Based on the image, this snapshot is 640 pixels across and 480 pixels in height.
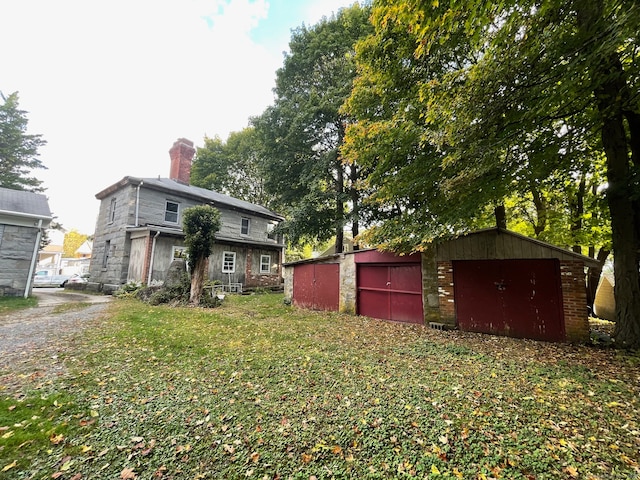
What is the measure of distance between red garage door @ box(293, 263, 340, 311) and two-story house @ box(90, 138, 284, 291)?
22.6 feet

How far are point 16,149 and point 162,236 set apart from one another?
2139 centimetres

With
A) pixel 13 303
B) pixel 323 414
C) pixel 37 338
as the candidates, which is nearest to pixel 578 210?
pixel 323 414

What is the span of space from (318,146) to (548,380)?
15676 millimetres

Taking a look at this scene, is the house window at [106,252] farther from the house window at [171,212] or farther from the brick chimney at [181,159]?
the brick chimney at [181,159]

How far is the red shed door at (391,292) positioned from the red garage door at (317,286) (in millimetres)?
1109

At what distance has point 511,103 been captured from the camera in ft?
16.4

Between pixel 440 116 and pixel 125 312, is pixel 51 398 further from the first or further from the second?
pixel 440 116

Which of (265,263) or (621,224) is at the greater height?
(621,224)

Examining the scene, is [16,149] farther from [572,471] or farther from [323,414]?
[572,471]

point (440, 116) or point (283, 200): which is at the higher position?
point (283, 200)

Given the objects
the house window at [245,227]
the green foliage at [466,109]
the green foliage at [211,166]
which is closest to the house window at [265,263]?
the house window at [245,227]

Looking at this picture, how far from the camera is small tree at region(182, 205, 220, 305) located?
10234 mm

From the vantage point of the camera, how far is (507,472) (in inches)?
83.7

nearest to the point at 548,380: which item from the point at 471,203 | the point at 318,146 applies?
the point at 471,203
